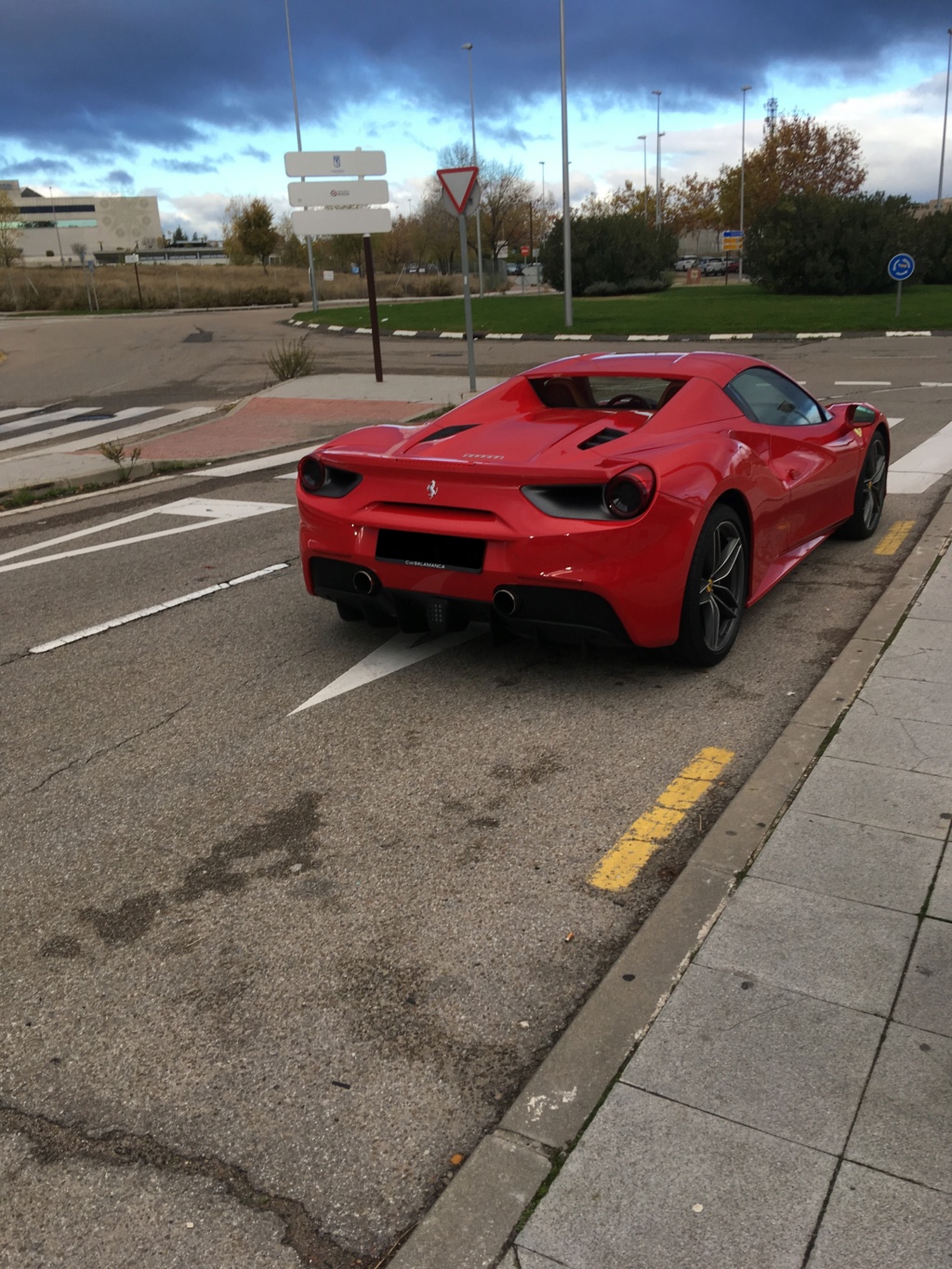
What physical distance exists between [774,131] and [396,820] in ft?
252

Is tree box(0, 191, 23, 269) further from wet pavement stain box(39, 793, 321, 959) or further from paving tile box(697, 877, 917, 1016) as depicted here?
paving tile box(697, 877, 917, 1016)

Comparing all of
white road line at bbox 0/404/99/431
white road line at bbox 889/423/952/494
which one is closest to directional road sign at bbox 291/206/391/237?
white road line at bbox 0/404/99/431

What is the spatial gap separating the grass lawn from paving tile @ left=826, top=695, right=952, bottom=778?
22.0m

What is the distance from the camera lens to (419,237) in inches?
3359

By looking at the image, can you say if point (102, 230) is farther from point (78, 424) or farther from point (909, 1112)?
point (909, 1112)

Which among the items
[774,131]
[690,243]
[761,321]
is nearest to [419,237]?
[774,131]

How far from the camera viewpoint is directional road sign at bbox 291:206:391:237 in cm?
1905

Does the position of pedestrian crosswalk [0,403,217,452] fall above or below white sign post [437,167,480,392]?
below

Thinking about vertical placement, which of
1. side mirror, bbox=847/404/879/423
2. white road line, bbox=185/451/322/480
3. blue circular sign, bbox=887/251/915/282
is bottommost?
white road line, bbox=185/451/322/480

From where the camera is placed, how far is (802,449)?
5.93 m

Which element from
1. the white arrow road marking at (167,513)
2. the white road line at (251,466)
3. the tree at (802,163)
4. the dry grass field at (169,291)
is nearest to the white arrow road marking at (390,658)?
the white arrow road marking at (167,513)

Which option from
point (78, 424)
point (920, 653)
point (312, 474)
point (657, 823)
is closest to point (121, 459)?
point (78, 424)

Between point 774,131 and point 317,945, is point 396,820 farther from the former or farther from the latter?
point 774,131

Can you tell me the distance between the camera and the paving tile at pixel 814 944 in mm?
2785
